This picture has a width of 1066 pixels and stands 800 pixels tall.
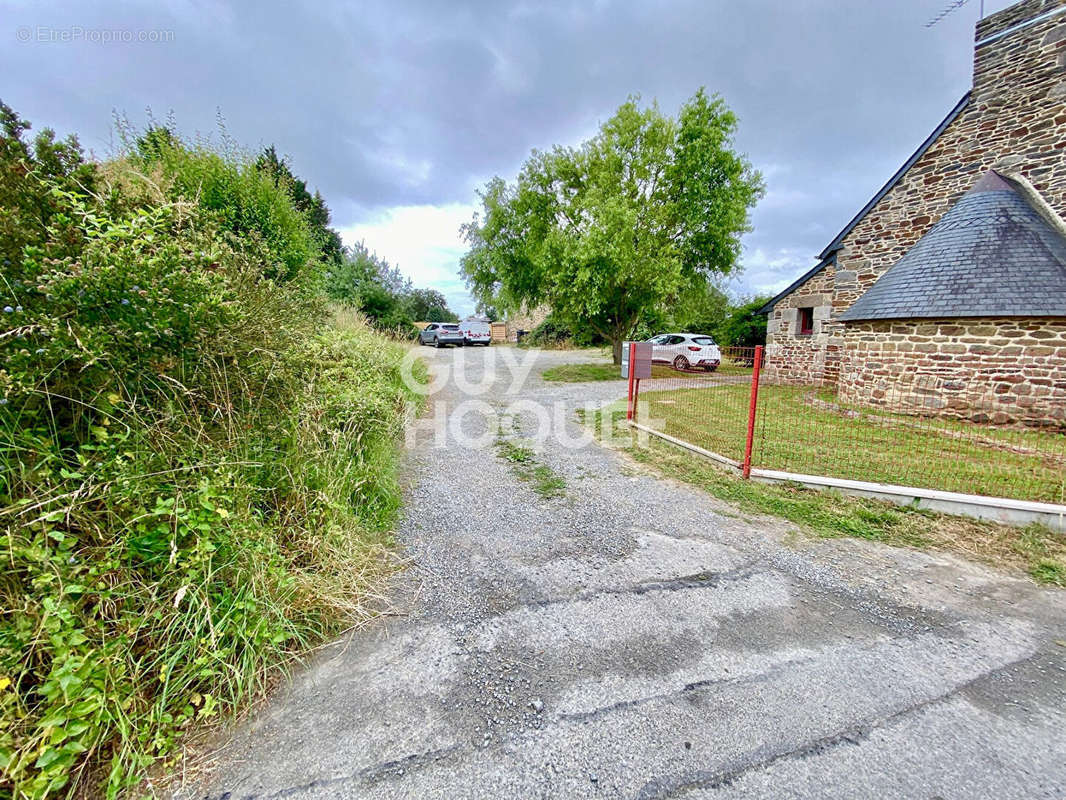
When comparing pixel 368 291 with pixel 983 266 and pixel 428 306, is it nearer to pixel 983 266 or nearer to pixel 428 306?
pixel 428 306

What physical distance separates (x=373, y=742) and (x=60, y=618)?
52.0 inches

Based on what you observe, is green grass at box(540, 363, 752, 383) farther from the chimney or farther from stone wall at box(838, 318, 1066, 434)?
the chimney

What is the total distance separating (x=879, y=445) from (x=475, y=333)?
25254mm

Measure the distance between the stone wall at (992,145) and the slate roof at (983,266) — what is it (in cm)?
56

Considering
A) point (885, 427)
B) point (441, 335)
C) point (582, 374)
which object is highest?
point (441, 335)

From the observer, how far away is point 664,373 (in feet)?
48.1

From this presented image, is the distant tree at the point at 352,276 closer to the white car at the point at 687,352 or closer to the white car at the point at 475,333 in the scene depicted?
the white car at the point at 475,333

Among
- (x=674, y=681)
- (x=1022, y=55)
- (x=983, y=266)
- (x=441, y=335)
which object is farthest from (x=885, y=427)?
(x=441, y=335)

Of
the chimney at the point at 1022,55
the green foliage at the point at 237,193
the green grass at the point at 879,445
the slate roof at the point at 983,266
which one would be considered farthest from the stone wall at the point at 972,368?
the green foliage at the point at 237,193

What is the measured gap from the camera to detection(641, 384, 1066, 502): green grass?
4.55m

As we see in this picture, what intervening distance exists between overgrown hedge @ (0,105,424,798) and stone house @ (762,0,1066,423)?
10685 millimetres

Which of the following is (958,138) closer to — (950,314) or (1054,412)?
(950,314)

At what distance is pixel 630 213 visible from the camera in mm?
12477

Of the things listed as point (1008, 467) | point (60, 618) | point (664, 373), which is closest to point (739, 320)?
point (664, 373)
